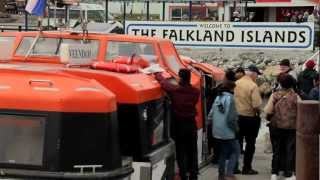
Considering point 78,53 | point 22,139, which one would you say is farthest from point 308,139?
point 78,53

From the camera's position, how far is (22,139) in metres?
4.43

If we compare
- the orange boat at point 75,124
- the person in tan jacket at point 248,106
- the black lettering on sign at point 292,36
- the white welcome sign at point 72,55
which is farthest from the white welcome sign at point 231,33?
the orange boat at point 75,124

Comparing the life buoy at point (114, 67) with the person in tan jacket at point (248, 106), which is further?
the person in tan jacket at point (248, 106)

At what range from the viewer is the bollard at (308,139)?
4.98 m

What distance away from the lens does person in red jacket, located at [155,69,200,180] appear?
7758mm

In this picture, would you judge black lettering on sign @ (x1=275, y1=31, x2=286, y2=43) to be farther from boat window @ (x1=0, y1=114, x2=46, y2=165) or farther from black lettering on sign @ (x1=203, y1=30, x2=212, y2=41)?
boat window @ (x1=0, y1=114, x2=46, y2=165)

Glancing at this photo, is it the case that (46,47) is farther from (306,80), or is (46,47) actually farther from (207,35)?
(207,35)

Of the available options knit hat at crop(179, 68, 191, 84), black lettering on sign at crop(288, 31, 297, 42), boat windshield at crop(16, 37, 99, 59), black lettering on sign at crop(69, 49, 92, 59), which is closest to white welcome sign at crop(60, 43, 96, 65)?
black lettering on sign at crop(69, 49, 92, 59)

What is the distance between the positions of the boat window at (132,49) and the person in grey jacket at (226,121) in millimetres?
1080

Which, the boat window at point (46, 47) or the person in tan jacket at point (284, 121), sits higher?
the boat window at point (46, 47)

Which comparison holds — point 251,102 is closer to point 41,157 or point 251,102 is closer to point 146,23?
point 41,157

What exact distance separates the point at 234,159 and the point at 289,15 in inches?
1481

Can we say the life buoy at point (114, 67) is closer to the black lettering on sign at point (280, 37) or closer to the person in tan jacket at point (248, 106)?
the person in tan jacket at point (248, 106)

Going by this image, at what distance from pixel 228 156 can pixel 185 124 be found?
1.45 metres
